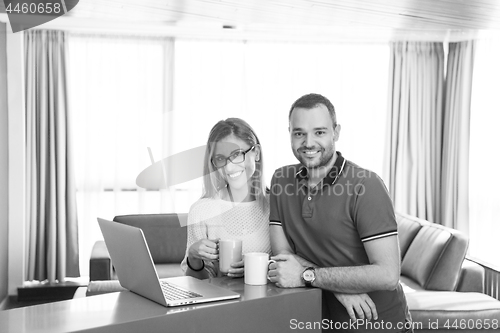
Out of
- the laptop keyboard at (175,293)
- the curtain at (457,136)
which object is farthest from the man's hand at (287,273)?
the curtain at (457,136)

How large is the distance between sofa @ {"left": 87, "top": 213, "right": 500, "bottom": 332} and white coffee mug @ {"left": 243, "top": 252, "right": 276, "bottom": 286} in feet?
6.20

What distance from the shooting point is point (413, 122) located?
555cm

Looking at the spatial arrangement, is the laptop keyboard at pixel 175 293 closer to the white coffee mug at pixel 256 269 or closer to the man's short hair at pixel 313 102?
the white coffee mug at pixel 256 269

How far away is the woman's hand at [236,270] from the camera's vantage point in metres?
1.88

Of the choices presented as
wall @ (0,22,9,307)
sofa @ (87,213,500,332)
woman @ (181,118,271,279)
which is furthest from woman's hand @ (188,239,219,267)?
wall @ (0,22,9,307)

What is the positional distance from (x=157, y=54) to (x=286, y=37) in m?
1.23

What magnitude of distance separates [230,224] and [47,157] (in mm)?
3455

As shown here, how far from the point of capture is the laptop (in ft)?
5.04

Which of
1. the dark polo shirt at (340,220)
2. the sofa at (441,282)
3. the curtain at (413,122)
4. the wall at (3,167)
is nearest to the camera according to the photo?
the dark polo shirt at (340,220)

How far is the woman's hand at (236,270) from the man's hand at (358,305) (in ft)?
1.08

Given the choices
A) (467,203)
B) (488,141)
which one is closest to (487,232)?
(467,203)

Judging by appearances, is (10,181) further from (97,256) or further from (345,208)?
(345,208)

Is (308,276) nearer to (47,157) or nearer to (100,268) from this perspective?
(100,268)

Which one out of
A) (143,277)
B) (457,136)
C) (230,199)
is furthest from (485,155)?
(143,277)
